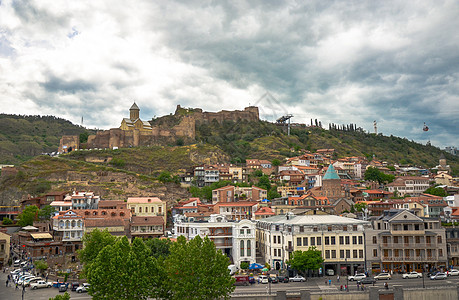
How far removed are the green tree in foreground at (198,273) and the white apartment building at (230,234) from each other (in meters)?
19.8

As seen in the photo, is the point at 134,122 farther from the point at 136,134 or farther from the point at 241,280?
the point at 241,280

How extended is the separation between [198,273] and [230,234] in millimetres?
24616

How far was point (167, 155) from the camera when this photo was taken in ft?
427

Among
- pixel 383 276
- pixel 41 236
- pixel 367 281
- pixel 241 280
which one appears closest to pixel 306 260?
pixel 367 281

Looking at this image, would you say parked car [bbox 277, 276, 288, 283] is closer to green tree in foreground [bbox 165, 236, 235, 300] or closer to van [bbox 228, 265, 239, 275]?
van [bbox 228, 265, 239, 275]

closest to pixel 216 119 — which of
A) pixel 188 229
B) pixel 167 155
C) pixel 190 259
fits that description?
pixel 167 155

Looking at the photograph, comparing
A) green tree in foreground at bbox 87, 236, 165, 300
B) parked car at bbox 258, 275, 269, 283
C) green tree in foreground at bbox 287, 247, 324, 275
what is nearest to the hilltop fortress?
parked car at bbox 258, 275, 269, 283

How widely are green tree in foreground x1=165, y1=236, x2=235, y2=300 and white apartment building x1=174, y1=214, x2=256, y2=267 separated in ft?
65.0

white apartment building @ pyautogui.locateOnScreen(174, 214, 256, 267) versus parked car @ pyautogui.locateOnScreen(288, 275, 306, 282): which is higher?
white apartment building @ pyautogui.locateOnScreen(174, 214, 256, 267)

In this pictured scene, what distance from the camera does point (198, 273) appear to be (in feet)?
135

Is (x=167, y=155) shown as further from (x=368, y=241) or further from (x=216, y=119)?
(x=368, y=241)

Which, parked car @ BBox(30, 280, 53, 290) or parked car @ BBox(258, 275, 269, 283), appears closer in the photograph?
parked car @ BBox(30, 280, 53, 290)

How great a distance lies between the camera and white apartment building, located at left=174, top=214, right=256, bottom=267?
207 feet

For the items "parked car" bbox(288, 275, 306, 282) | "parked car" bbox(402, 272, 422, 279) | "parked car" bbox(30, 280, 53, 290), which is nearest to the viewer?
"parked car" bbox(30, 280, 53, 290)
